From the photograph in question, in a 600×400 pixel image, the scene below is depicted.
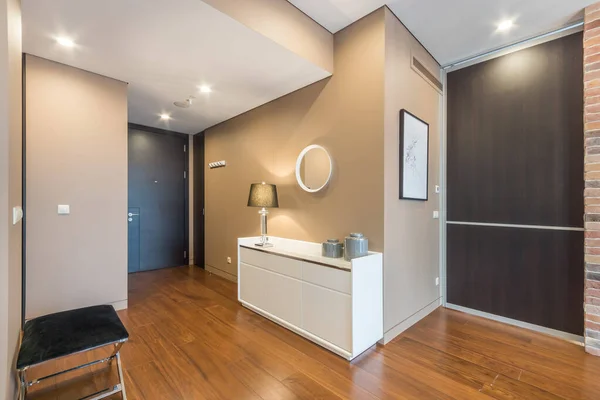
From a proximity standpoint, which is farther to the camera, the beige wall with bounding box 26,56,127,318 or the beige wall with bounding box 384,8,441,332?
the beige wall with bounding box 26,56,127,318

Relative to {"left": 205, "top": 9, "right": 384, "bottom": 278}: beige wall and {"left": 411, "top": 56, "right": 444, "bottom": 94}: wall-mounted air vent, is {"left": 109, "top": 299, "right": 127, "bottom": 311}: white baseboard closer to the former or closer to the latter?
{"left": 205, "top": 9, "right": 384, "bottom": 278}: beige wall

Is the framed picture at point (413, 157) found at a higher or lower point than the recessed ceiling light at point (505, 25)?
lower

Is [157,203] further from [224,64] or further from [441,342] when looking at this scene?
[441,342]

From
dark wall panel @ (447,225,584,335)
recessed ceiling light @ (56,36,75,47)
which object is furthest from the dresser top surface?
recessed ceiling light @ (56,36,75,47)

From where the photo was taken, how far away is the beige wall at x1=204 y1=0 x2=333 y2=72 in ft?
6.84

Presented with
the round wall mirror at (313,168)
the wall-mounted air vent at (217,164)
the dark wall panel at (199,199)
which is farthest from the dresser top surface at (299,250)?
the dark wall panel at (199,199)

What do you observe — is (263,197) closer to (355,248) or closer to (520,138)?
(355,248)

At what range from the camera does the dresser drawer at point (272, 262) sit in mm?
2588

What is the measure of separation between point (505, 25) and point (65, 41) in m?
3.92

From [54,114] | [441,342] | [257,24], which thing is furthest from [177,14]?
[441,342]

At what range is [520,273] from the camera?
2799 mm

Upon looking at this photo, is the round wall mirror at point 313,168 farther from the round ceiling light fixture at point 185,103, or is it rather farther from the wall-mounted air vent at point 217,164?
the wall-mounted air vent at point 217,164

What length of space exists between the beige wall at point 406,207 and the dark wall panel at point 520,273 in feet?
0.86

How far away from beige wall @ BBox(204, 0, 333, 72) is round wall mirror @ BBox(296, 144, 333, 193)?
0.85m
